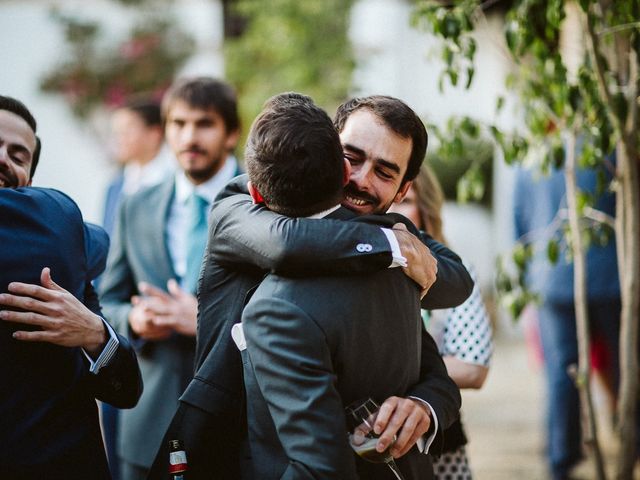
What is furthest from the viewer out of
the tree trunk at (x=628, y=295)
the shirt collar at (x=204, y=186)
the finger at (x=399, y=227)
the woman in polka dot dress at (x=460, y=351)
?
the shirt collar at (x=204, y=186)

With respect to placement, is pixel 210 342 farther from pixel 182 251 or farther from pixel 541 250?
pixel 541 250

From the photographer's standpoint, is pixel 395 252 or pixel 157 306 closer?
pixel 395 252

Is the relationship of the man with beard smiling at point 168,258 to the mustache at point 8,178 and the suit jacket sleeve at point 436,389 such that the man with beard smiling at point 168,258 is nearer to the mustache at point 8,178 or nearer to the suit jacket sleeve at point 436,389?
the mustache at point 8,178

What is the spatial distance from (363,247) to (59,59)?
1216cm

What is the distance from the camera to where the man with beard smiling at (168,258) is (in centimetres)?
346

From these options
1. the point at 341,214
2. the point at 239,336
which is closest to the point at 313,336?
the point at 239,336

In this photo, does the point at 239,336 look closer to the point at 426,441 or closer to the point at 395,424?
the point at 395,424

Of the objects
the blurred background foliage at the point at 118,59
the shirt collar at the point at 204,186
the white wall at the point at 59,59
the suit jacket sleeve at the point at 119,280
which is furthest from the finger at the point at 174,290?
the blurred background foliage at the point at 118,59

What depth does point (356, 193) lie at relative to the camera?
90.7 inches

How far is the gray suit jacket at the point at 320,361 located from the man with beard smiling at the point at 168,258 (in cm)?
140

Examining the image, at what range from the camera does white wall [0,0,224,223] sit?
13164mm

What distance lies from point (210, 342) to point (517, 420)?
562 centimetres

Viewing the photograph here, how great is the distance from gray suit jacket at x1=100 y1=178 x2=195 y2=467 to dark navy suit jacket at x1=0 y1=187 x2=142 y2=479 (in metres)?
1.09

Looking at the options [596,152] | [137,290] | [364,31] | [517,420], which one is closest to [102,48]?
[364,31]
